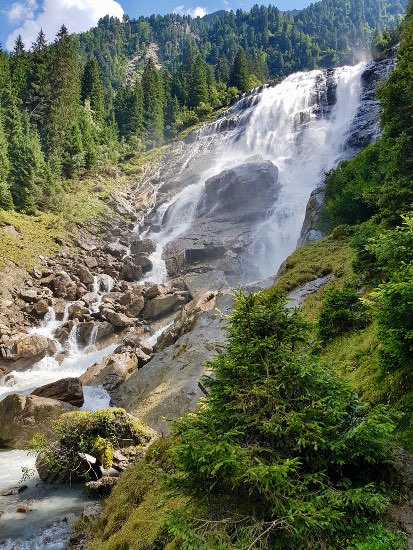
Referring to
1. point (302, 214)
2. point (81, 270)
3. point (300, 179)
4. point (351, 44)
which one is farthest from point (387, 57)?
point (351, 44)

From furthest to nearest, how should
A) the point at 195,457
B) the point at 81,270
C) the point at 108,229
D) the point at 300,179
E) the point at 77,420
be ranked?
the point at 300,179
the point at 108,229
the point at 81,270
the point at 77,420
the point at 195,457

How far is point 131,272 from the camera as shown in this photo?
40.0m

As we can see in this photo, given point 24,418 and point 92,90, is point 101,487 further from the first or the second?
point 92,90

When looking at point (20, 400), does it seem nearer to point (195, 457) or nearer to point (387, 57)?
point (195, 457)

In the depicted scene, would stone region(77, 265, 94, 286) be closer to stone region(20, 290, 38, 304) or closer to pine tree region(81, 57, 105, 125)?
stone region(20, 290, 38, 304)

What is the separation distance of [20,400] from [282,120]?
60233 millimetres

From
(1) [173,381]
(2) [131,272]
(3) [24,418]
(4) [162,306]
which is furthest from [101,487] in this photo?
(2) [131,272]

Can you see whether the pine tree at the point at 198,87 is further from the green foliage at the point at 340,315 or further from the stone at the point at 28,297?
the green foliage at the point at 340,315

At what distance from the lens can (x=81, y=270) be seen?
37.9m

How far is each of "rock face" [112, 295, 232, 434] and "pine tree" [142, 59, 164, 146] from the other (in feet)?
206

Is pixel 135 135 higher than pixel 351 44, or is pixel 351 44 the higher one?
pixel 351 44

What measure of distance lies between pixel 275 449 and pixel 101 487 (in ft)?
28.3

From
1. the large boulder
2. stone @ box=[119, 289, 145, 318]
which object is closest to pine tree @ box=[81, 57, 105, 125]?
stone @ box=[119, 289, 145, 318]

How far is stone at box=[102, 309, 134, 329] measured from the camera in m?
31.5
